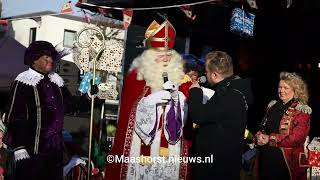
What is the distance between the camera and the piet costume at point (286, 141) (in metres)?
4.92

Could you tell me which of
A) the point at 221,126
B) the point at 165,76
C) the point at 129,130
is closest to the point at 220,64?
the point at 221,126

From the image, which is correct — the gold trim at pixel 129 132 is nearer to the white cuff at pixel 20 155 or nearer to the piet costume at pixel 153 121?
the piet costume at pixel 153 121

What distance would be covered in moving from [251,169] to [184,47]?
3.60m

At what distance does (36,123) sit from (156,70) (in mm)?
1328

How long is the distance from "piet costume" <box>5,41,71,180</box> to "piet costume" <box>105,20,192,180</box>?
2.05 ft

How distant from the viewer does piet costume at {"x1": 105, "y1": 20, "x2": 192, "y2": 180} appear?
5.05 metres

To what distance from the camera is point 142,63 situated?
5.30 metres

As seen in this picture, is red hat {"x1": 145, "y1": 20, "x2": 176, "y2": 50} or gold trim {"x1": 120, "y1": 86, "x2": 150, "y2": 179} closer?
gold trim {"x1": 120, "y1": 86, "x2": 150, "y2": 179}

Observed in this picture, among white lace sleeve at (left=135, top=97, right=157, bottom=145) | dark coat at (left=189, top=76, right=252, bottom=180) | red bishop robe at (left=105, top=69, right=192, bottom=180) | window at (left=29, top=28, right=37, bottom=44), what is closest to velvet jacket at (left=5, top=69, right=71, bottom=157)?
red bishop robe at (left=105, top=69, right=192, bottom=180)

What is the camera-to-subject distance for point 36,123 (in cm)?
510

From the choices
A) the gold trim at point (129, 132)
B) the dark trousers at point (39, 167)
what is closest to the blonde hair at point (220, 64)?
the gold trim at point (129, 132)

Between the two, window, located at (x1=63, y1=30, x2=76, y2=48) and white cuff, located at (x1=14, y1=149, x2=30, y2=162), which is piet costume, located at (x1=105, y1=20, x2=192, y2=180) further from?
window, located at (x1=63, y1=30, x2=76, y2=48)

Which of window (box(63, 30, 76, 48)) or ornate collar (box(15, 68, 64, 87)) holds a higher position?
window (box(63, 30, 76, 48))

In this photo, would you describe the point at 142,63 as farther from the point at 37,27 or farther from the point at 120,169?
the point at 37,27
